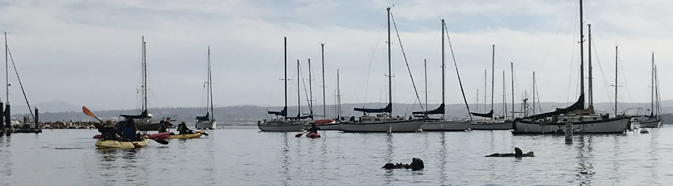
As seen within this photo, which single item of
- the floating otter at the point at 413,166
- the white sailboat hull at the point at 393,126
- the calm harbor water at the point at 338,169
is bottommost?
the calm harbor water at the point at 338,169

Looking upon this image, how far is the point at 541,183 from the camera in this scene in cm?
3078

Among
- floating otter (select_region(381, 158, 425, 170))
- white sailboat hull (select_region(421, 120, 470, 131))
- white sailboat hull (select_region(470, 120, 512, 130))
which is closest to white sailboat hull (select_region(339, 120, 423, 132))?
white sailboat hull (select_region(421, 120, 470, 131))

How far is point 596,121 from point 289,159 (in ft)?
133

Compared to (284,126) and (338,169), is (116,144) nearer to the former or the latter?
(338,169)

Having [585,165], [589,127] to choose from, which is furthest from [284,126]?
[585,165]

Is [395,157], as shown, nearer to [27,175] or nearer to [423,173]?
[423,173]

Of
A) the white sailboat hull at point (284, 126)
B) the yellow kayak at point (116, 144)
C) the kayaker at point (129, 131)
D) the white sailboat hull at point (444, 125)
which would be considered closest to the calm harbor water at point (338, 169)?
the yellow kayak at point (116, 144)

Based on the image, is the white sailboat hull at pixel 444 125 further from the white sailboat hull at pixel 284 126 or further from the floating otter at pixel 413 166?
the floating otter at pixel 413 166

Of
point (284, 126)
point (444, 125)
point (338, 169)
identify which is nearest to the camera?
point (338, 169)

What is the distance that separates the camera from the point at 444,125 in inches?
4390

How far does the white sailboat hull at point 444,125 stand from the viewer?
110125 millimetres

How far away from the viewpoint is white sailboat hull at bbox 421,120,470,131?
11012 centimetres

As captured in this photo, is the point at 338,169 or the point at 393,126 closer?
the point at 338,169

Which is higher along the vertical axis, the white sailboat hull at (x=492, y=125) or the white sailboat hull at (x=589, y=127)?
the white sailboat hull at (x=589, y=127)
